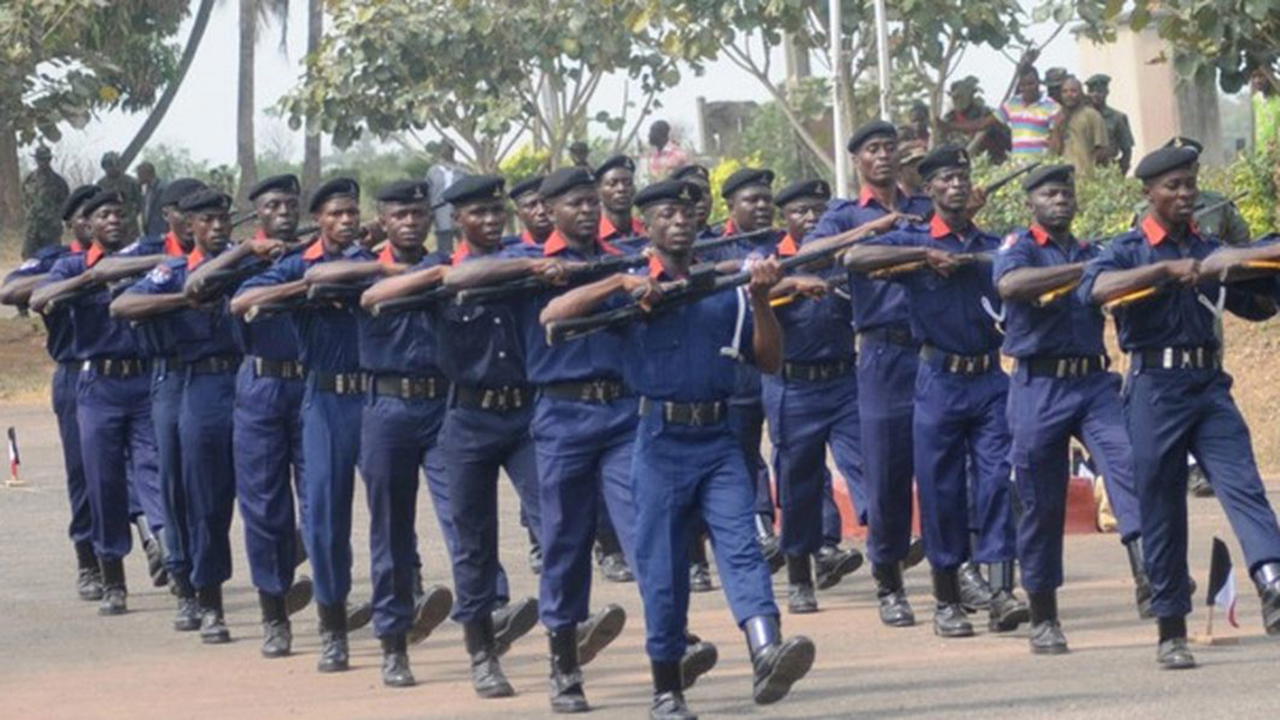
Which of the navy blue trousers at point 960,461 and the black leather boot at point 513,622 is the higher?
the navy blue trousers at point 960,461

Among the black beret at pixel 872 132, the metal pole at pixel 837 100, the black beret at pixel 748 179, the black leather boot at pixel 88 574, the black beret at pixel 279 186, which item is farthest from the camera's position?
the metal pole at pixel 837 100

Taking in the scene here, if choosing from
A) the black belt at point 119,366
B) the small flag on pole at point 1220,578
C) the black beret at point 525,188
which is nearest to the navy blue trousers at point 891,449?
the black beret at point 525,188

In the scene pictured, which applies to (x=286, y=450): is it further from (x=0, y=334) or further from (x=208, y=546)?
(x=0, y=334)

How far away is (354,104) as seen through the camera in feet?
106

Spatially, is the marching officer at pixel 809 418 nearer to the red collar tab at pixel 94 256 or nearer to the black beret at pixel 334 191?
the black beret at pixel 334 191

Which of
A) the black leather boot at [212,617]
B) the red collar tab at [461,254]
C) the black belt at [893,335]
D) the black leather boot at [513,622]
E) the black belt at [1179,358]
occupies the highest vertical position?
the red collar tab at [461,254]

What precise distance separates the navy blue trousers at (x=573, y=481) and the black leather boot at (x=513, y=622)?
118cm

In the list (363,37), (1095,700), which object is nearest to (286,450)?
(1095,700)

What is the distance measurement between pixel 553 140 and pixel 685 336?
21.0 meters

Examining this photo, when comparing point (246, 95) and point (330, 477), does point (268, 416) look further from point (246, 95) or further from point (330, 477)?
point (246, 95)

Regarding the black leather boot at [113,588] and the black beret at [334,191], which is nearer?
the black beret at [334,191]

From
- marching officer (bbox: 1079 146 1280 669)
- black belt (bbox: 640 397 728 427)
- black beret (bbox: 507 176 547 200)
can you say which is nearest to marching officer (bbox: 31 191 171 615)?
black beret (bbox: 507 176 547 200)

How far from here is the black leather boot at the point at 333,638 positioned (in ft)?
45.3

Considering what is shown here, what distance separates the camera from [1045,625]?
13125 millimetres
